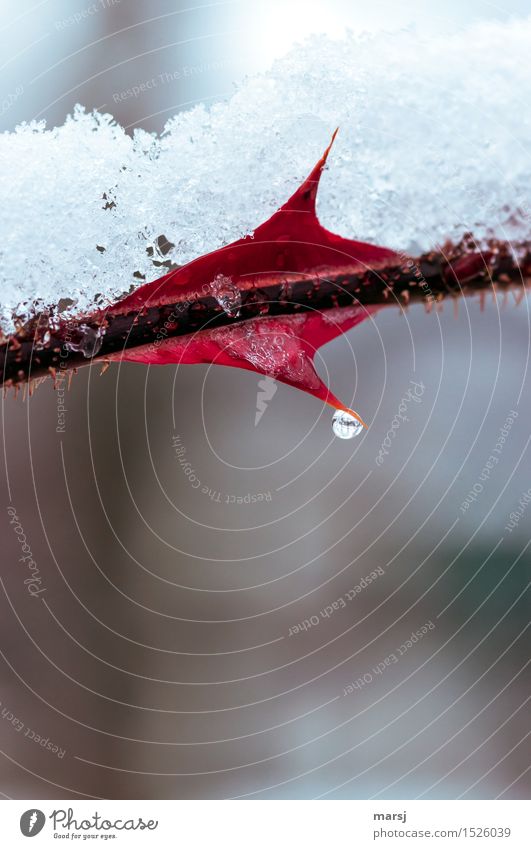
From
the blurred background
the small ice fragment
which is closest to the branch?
the small ice fragment

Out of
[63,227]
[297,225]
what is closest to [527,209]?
[297,225]

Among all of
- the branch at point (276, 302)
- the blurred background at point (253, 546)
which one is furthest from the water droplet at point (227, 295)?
the blurred background at point (253, 546)

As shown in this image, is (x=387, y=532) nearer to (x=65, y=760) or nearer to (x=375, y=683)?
(x=375, y=683)

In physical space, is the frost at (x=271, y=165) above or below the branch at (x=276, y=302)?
above

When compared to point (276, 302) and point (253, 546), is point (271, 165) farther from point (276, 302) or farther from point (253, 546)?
point (253, 546)

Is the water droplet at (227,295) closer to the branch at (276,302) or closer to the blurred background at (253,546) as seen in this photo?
the branch at (276,302)

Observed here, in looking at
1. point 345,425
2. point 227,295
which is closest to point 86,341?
point 227,295
